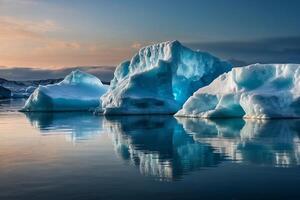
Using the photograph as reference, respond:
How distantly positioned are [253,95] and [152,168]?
59.1 feet

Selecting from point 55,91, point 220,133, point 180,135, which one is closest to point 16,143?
point 180,135

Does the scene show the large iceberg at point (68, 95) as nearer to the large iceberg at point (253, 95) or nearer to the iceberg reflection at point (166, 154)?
the large iceberg at point (253, 95)

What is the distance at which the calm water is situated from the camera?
27.3ft

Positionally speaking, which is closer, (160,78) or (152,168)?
(152,168)

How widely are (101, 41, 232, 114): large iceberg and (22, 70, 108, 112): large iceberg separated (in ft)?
11.2

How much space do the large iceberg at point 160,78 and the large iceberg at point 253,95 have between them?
5.30 m

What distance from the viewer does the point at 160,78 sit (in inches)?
1522

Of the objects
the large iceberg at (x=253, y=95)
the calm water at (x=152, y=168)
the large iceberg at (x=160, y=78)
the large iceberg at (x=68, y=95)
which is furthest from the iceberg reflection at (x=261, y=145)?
the large iceberg at (x=68, y=95)

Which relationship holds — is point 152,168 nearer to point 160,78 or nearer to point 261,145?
point 261,145

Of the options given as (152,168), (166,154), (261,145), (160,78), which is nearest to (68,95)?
(160,78)

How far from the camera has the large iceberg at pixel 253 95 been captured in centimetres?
2786

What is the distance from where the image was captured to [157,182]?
30.1ft

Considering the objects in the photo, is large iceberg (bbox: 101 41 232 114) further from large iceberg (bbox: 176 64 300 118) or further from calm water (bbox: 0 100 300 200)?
calm water (bbox: 0 100 300 200)

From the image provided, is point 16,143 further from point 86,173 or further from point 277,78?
point 277,78
